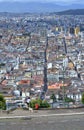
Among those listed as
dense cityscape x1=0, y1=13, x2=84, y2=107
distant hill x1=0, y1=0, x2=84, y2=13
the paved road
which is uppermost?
distant hill x1=0, y1=0, x2=84, y2=13

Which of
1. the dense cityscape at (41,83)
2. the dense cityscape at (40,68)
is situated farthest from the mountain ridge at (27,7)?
the dense cityscape at (40,68)

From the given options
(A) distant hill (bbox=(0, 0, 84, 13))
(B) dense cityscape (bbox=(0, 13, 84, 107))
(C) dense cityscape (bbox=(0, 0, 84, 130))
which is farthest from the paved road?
(A) distant hill (bbox=(0, 0, 84, 13))

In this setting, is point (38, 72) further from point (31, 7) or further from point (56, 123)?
point (31, 7)

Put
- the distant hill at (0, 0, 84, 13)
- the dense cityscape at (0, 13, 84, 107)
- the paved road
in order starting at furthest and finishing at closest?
the distant hill at (0, 0, 84, 13) < the dense cityscape at (0, 13, 84, 107) < the paved road

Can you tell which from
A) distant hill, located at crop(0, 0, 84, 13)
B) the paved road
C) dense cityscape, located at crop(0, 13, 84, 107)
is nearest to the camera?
the paved road

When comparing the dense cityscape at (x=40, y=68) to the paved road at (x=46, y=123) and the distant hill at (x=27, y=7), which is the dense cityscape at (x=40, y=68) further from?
the distant hill at (x=27, y=7)

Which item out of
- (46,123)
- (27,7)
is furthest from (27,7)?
(46,123)

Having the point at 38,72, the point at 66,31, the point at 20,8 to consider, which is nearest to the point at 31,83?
the point at 38,72

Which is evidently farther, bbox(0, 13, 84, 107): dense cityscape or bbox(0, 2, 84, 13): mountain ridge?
bbox(0, 2, 84, 13): mountain ridge

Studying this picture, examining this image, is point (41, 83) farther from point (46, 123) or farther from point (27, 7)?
point (27, 7)

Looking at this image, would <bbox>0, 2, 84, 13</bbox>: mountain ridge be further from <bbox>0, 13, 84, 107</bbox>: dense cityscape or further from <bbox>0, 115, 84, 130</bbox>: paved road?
<bbox>0, 115, 84, 130</bbox>: paved road
